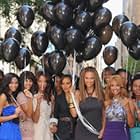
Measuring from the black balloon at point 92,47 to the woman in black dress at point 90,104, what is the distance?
4.61 feet

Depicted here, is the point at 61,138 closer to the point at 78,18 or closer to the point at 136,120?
the point at 136,120

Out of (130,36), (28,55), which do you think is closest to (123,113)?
(130,36)

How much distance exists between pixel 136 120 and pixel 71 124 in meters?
1.22

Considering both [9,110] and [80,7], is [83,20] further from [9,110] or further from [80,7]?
[9,110]

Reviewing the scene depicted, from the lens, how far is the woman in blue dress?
283 inches

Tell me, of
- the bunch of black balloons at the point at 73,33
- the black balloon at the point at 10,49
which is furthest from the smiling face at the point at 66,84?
the black balloon at the point at 10,49

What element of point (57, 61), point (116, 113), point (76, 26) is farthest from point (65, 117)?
point (76, 26)

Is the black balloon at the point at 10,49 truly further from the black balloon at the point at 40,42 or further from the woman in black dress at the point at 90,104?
the woman in black dress at the point at 90,104

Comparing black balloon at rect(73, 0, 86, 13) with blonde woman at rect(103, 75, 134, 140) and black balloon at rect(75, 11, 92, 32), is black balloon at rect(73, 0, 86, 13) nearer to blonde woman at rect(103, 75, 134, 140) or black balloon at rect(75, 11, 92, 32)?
black balloon at rect(75, 11, 92, 32)

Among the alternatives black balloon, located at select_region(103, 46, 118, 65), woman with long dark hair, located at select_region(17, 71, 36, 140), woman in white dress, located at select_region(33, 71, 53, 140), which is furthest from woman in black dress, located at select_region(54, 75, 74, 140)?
black balloon, located at select_region(103, 46, 118, 65)

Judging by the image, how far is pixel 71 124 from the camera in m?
7.69

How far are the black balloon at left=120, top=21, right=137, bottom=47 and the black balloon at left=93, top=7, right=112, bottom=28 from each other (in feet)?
0.97

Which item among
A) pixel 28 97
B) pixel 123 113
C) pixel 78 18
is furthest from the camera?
pixel 78 18

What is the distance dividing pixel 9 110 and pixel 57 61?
A: 1526 mm
